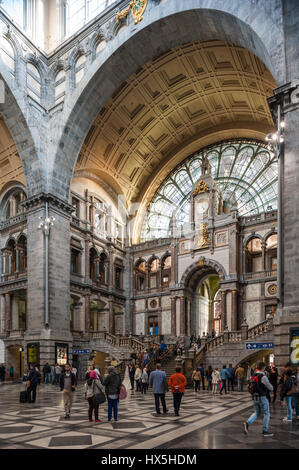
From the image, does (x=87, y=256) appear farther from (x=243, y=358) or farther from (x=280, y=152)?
(x=280, y=152)

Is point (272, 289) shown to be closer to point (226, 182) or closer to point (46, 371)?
point (226, 182)

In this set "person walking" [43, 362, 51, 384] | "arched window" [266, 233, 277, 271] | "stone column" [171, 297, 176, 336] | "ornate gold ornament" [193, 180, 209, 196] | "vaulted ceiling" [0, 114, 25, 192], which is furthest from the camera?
"ornate gold ornament" [193, 180, 209, 196]

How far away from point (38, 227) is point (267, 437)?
2136 cm

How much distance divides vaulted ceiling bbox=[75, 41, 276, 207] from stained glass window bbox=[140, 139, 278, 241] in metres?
0.85

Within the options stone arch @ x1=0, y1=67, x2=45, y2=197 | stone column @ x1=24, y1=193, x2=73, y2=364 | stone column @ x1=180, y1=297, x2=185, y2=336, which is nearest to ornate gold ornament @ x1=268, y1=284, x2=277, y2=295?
stone column @ x1=180, y1=297, x2=185, y2=336

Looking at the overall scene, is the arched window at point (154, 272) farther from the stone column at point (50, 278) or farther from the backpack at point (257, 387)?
the backpack at point (257, 387)

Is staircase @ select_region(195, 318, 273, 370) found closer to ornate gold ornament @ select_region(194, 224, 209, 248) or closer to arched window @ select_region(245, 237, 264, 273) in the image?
arched window @ select_region(245, 237, 264, 273)

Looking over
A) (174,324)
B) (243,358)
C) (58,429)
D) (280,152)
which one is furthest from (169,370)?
(58,429)

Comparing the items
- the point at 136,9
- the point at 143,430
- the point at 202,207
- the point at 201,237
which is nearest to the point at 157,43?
the point at 136,9

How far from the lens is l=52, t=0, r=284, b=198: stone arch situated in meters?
18.3

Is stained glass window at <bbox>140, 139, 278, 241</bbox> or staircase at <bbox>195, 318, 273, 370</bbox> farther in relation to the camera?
stained glass window at <bbox>140, 139, 278, 241</bbox>

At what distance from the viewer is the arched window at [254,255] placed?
3154 cm

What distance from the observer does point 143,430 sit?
28.3 feet

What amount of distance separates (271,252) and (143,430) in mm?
23945
